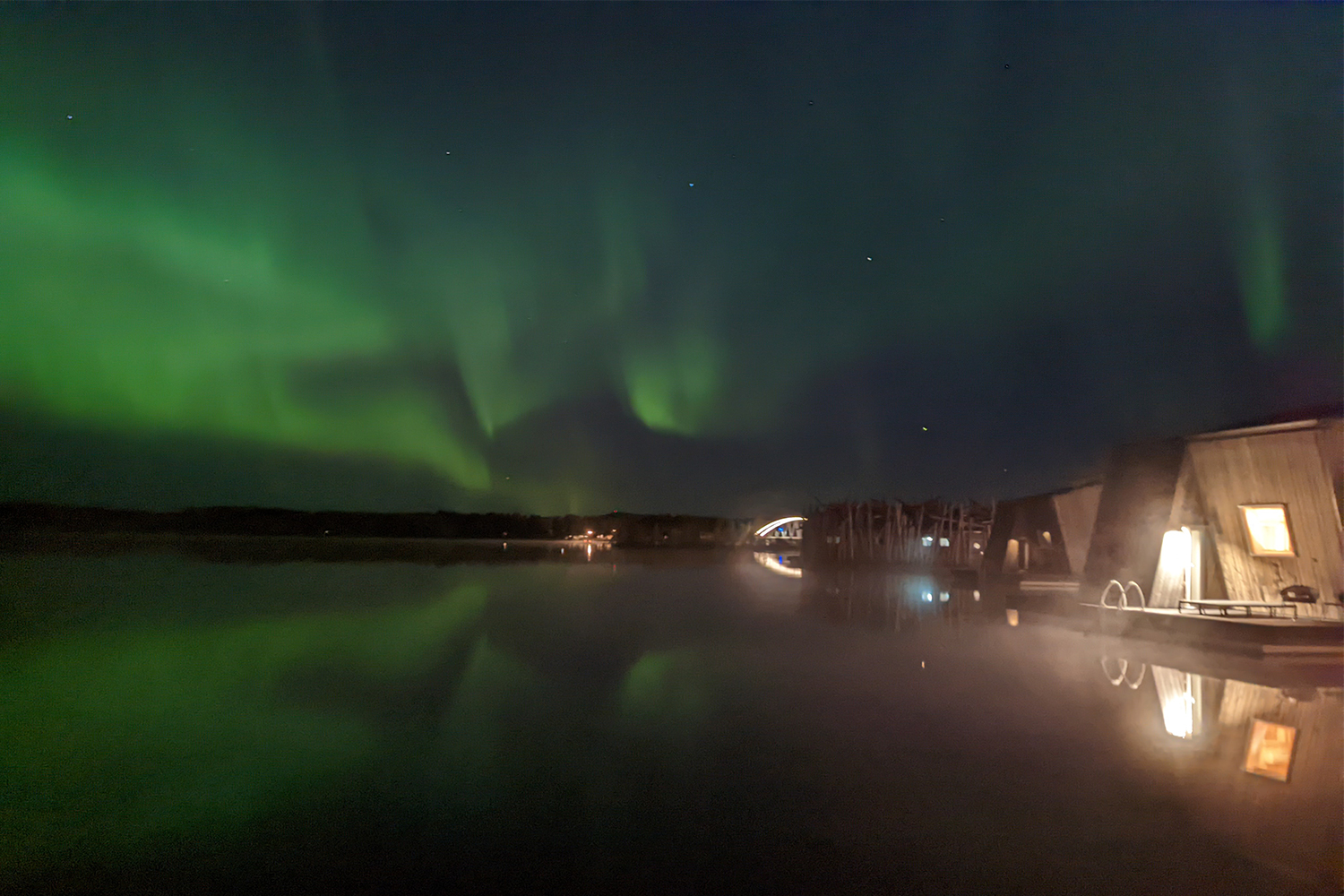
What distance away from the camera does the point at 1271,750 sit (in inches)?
331

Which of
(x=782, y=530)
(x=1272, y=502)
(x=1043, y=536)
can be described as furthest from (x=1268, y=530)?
(x=782, y=530)

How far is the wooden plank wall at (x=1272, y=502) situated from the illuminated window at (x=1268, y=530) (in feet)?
0.37

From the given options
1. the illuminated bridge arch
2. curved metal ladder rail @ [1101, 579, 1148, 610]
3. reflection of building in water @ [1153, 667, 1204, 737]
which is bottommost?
reflection of building in water @ [1153, 667, 1204, 737]

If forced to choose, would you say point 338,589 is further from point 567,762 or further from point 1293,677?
point 1293,677

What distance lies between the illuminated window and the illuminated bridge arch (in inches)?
2448

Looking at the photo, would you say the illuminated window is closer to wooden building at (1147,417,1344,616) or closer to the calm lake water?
wooden building at (1147,417,1344,616)

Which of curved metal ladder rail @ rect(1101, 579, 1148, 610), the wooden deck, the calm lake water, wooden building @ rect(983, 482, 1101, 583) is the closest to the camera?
the calm lake water

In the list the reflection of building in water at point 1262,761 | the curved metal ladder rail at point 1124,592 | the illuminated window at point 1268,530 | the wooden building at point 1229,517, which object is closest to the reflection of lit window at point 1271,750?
the reflection of building in water at point 1262,761

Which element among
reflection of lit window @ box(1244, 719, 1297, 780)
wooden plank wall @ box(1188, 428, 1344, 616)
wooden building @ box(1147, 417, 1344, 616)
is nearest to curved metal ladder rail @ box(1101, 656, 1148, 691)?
reflection of lit window @ box(1244, 719, 1297, 780)

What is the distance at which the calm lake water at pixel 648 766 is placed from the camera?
519 cm

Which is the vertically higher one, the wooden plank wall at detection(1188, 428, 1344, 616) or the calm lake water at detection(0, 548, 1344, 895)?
the wooden plank wall at detection(1188, 428, 1344, 616)

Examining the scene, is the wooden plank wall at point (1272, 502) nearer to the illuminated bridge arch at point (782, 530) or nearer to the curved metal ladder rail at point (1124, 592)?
the curved metal ladder rail at point (1124, 592)

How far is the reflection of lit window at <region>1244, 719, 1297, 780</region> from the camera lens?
771 cm

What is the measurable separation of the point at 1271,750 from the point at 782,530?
94.0m
